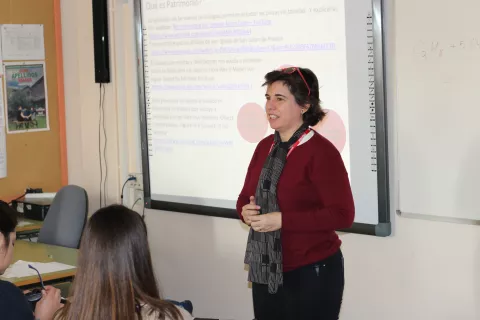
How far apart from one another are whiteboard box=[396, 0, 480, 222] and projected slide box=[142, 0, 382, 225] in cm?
20

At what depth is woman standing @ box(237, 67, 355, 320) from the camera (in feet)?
9.18

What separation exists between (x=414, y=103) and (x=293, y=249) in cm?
100

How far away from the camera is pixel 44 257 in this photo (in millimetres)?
3801

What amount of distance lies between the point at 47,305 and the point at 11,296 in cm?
35

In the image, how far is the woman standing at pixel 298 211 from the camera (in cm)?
280

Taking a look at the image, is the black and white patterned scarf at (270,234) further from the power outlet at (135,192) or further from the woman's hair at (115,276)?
the power outlet at (135,192)

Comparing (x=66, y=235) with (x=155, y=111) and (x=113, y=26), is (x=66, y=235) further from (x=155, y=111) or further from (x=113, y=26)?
(x=113, y=26)

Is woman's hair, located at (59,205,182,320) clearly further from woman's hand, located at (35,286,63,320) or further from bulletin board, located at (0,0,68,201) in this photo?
bulletin board, located at (0,0,68,201)

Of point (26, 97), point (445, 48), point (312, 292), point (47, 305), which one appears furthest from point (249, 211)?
point (26, 97)

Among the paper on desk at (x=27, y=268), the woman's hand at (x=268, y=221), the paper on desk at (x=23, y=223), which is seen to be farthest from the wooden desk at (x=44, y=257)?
the woman's hand at (x=268, y=221)

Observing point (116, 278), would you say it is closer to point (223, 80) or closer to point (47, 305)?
point (47, 305)

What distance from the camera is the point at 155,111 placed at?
14.9ft

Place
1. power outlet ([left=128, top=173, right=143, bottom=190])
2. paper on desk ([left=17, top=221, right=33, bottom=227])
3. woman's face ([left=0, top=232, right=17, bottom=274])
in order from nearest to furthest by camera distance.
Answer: woman's face ([left=0, top=232, right=17, bottom=274]) → paper on desk ([left=17, top=221, right=33, bottom=227]) → power outlet ([left=128, top=173, right=143, bottom=190])

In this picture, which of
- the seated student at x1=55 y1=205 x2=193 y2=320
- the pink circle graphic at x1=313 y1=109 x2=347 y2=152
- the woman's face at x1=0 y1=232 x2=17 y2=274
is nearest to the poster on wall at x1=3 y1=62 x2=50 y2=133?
the pink circle graphic at x1=313 y1=109 x2=347 y2=152
